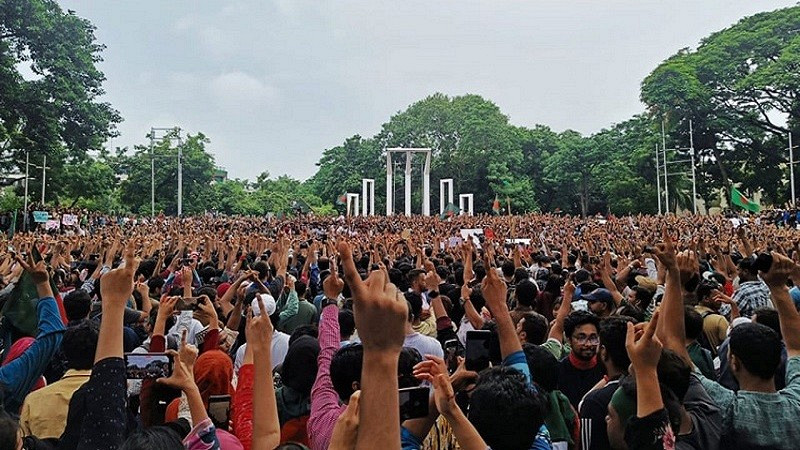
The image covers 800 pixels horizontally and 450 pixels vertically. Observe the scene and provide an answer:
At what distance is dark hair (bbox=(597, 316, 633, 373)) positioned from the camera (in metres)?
3.38

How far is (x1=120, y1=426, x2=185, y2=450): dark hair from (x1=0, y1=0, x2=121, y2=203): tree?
29.9 metres

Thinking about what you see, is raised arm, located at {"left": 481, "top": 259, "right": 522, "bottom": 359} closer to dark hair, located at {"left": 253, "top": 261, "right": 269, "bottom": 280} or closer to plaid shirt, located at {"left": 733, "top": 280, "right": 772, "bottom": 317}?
plaid shirt, located at {"left": 733, "top": 280, "right": 772, "bottom": 317}

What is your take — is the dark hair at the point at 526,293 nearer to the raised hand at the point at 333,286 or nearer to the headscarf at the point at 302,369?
the raised hand at the point at 333,286

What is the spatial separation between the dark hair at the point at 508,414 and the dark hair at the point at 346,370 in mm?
577

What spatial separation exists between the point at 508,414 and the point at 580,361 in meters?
1.87

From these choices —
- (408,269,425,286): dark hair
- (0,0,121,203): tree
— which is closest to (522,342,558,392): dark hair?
(408,269,425,286): dark hair

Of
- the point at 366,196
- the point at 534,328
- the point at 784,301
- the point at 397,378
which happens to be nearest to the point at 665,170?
the point at 366,196

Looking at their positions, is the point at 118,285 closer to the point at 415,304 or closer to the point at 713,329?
the point at 415,304

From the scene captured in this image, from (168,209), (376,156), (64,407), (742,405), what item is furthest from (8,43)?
(376,156)

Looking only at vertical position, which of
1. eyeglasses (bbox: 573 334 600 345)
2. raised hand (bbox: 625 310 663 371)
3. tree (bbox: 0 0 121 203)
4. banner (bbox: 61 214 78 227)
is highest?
tree (bbox: 0 0 121 203)

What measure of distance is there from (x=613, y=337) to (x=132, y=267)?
2.27m

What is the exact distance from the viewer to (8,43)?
2967 cm

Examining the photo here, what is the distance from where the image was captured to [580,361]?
13.6 feet

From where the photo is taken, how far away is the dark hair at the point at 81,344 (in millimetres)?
3357
